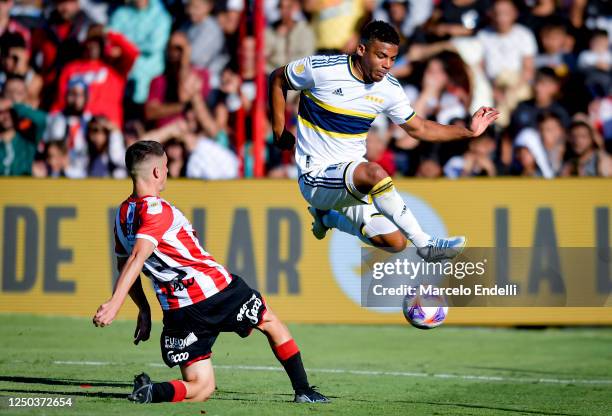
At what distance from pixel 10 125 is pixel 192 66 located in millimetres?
2667

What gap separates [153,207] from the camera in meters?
7.12

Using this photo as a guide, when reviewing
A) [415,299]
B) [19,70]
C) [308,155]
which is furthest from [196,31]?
[415,299]

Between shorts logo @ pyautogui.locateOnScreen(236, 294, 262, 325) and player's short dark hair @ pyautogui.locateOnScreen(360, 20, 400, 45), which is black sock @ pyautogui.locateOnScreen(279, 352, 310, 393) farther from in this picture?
player's short dark hair @ pyautogui.locateOnScreen(360, 20, 400, 45)

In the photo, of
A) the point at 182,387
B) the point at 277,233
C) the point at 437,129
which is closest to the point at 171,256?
the point at 182,387

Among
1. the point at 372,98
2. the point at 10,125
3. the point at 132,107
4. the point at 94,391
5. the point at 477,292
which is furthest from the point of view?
the point at 132,107

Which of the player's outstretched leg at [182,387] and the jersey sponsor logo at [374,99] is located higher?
the jersey sponsor logo at [374,99]

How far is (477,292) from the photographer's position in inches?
504

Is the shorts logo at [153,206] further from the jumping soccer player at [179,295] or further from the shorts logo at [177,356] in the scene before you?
the shorts logo at [177,356]

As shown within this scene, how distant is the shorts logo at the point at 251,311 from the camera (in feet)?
24.9

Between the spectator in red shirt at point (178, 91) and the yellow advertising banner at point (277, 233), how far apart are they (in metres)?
1.56

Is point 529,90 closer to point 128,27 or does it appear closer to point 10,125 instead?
point 128,27

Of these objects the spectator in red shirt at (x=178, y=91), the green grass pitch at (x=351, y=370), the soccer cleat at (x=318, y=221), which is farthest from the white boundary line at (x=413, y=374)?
the spectator in red shirt at (x=178, y=91)

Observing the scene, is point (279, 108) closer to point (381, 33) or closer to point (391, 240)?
point (381, 33)

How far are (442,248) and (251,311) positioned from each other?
1.56m
